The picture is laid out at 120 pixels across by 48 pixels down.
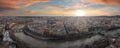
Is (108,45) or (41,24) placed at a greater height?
→ (41,24)

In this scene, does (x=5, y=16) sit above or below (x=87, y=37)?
above

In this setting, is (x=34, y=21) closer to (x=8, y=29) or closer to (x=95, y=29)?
(x=8, y=29)

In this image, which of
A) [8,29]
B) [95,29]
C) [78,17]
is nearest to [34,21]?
[8,29]

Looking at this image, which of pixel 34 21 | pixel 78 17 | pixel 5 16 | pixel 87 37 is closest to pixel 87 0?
pixel 78 17

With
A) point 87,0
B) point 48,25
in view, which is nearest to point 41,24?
point 48,25

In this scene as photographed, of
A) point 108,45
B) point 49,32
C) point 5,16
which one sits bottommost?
point 108,45

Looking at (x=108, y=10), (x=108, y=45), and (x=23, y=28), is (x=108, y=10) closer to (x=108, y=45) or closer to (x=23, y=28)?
(x=108, y=45)

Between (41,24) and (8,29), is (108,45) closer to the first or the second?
(41,24)
